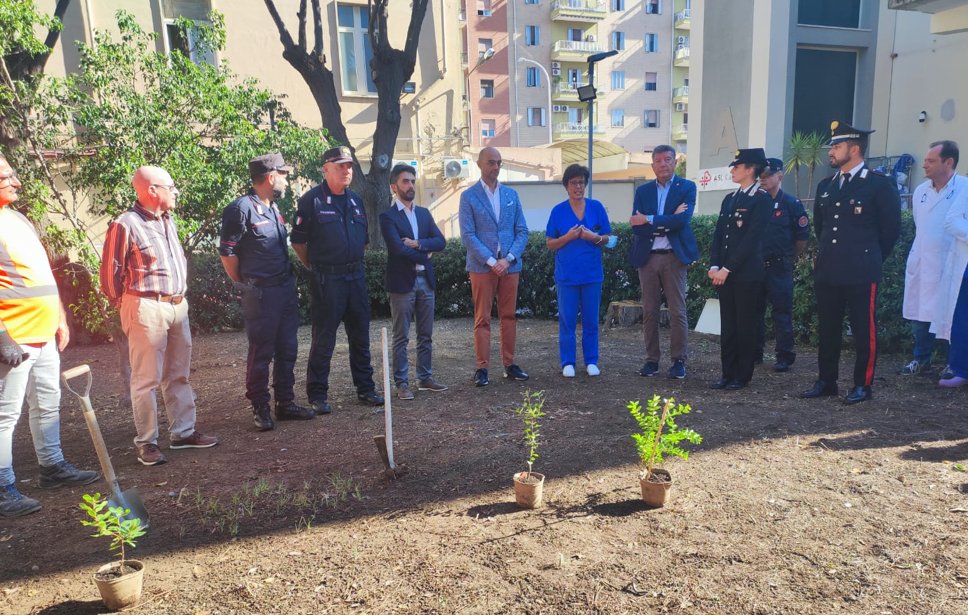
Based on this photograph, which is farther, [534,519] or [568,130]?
[568,130]

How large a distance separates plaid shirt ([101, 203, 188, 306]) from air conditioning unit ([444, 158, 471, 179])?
608 inches

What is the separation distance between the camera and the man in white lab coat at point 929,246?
524 centimetres

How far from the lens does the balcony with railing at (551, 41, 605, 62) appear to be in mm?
41250

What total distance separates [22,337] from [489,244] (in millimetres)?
3466

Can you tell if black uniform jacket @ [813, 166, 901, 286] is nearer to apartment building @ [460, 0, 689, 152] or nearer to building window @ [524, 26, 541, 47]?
apartment building @ [460, 0, 689, 152]

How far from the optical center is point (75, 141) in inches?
284

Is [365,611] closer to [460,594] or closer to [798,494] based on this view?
[460,594]

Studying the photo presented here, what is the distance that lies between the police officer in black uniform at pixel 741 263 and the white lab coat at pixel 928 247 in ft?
5.20

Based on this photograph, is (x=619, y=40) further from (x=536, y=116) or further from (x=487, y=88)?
(x=487, y=88)

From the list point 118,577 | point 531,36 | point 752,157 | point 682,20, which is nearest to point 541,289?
point 752,157

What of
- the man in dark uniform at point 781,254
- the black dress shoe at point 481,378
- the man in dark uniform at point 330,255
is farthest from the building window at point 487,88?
the man in dark uniform at point 330,255

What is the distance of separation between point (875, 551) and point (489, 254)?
3.56 meters

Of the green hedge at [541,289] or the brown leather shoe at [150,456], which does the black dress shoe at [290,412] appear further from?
the green hedge at [541,289]

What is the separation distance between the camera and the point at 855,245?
186 inches
